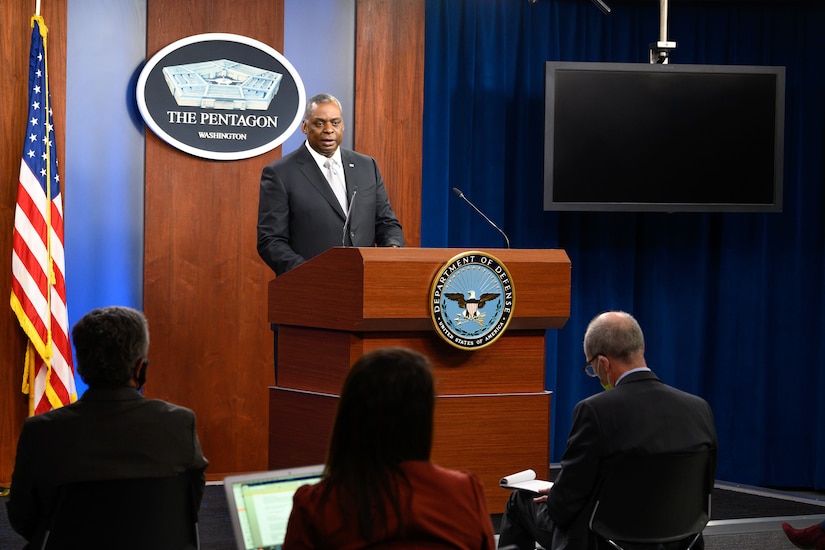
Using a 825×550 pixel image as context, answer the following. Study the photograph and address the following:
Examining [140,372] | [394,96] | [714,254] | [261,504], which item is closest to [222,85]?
[394,96]

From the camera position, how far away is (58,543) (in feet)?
7.38

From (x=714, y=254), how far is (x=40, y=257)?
3.75m

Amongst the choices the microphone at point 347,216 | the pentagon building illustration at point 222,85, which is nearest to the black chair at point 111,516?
the microphone at point 347,216

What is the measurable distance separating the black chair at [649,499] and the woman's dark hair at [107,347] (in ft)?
4.12

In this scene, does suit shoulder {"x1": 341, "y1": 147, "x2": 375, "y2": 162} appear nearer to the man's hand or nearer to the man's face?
the man's face

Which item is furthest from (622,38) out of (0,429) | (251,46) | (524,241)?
(0,429)

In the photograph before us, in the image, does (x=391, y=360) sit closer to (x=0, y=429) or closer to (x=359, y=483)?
(x=359, y=483)

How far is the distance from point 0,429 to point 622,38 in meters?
4.01

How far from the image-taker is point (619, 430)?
8.95ft

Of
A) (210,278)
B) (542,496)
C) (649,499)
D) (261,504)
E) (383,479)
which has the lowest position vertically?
(542,496)

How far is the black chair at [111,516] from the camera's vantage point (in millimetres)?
2248

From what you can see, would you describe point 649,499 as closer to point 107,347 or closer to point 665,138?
point 107,347

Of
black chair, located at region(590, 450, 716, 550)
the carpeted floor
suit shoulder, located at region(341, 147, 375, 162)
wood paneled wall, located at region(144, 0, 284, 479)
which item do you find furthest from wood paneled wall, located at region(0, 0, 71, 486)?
black chair, located at region(590, 450, 716, 550)

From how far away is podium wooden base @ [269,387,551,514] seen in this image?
3781 millimetres
